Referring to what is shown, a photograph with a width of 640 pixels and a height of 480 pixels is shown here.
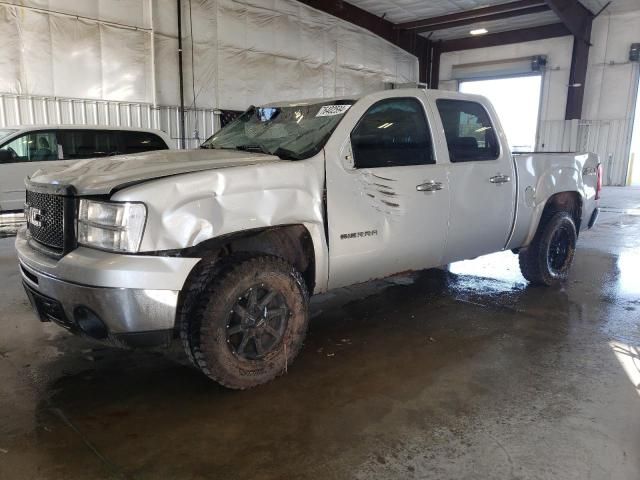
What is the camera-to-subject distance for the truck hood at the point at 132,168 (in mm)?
2656

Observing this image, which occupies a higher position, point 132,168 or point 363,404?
point 132,168

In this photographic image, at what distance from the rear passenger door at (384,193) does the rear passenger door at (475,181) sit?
6.8 inches

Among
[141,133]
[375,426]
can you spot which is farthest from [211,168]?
[141,133]

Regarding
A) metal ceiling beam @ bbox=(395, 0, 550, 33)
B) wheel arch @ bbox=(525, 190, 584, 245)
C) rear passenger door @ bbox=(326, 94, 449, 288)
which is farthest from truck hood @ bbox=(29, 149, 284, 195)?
metal ceiling beam @ bbox=(395, 0, 550, 33)

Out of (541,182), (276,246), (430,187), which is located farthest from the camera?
(541,182)

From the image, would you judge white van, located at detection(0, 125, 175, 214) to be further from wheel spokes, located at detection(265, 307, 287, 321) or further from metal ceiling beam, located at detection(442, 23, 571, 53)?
metal ceiling beam, located at detection(442, 23, 571, 53)

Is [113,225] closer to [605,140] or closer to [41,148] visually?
[41,148]

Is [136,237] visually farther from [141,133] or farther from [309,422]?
[141,133]

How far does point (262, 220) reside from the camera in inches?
115

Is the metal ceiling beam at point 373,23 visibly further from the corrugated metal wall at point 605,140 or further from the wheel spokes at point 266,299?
the wheel spokes at point 266,299

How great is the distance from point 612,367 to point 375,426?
183 cm

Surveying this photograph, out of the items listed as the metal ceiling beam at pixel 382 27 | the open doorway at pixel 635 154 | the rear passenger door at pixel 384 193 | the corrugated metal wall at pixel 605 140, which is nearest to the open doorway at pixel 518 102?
the corrugated metal wall at pixel 605 140

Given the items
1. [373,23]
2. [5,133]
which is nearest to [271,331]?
[5,133]

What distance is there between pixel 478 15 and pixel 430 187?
51.5 feet
